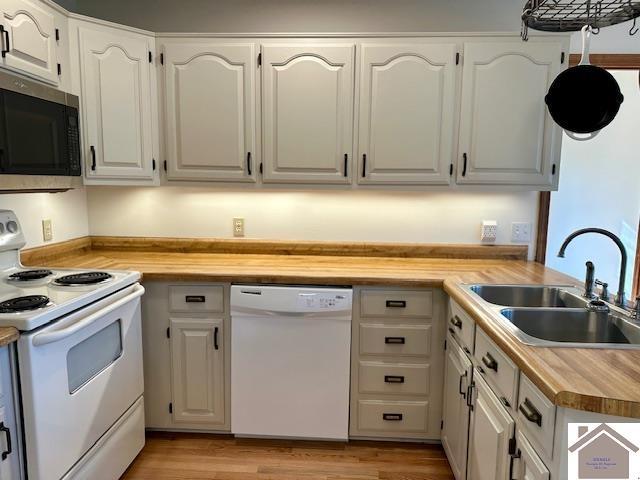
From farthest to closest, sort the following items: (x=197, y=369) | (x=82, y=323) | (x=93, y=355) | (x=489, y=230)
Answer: (x=489, y=230) → (x=197, y=369) → (x=93, y=355) → (x=82, y=323)

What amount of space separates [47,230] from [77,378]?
3.63ft

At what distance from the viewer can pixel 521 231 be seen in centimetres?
250

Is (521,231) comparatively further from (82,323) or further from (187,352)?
(82,323)

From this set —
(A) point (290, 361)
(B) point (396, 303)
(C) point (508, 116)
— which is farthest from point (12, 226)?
(C) point (508, 116)

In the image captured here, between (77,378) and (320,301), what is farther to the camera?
(320,301)

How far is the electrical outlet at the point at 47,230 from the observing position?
2.24 meters

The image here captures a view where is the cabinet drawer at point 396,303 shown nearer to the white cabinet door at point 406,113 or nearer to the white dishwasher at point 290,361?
the white dishwasher at point 290,361

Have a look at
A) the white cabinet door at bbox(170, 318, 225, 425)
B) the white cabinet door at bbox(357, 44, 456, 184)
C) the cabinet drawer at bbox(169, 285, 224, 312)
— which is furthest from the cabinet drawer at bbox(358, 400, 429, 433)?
the white cabinet door at bbox(357, 44, 456, 184)

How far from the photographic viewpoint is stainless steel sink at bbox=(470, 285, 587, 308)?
180cm

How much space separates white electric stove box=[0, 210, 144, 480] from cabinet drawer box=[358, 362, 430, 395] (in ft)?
3.67

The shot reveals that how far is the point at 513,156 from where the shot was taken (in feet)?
7.23

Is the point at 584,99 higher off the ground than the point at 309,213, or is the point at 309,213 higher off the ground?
the point at 584,99

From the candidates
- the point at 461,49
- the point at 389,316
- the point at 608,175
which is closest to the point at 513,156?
the point at 461,49

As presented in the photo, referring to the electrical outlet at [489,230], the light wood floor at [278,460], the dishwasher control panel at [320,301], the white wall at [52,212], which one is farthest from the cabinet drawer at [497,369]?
the white wall at [52,212]
